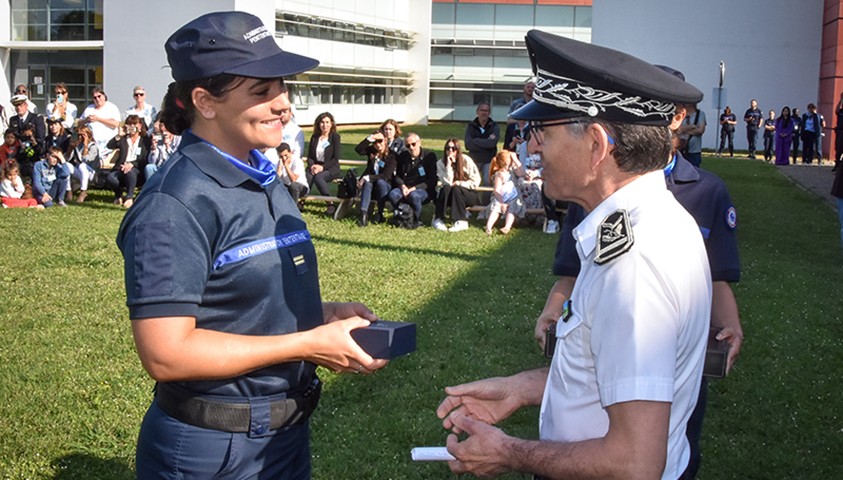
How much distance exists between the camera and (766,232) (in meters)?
14.7

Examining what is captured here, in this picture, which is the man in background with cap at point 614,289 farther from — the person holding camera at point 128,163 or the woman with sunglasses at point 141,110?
the woman with sunglasses at point 141,110

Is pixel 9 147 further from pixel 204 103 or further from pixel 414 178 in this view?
pixel 204 103

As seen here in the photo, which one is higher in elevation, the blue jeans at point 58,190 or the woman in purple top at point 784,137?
the woman in purple top at point 784,137

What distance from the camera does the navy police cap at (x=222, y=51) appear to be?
7.89 ft

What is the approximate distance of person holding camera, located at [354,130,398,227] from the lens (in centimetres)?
1446

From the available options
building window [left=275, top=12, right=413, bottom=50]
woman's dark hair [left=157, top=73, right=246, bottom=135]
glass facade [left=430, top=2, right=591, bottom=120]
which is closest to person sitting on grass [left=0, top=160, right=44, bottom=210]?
woman's dark hair [left=157, top=73, right=246, bottom=135]

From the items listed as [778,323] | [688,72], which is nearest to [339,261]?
[778,323]

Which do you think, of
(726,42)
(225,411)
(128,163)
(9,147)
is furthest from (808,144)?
(225,411)

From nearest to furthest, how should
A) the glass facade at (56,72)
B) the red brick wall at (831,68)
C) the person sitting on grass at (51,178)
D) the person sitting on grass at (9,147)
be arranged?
the person sitting on grass at (51,178), the person sitting on grass at (9,147), the red brick wall at (831,68), the glass facade at (56,72)

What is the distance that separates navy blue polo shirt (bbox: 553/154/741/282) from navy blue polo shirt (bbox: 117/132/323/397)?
4.46ft

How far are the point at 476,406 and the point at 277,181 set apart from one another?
0.86 meters

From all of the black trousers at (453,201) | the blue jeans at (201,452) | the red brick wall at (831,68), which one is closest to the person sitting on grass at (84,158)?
the black trousers at (453,201)

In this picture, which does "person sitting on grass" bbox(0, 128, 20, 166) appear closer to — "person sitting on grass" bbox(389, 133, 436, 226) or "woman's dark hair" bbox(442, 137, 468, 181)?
"person sitting on grass" bbox(389, 133, 436, 226)

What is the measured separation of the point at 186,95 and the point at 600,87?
1.12m
